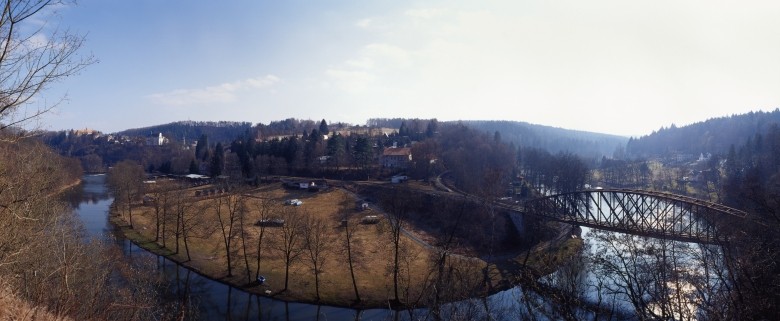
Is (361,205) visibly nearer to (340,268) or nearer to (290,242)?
(340,268)

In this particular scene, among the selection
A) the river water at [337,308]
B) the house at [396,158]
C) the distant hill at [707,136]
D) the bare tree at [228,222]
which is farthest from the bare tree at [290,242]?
the distant hill at [707,136]

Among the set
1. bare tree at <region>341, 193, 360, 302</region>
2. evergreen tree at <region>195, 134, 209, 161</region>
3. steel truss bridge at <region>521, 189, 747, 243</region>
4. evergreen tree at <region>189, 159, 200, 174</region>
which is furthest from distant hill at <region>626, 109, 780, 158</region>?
evergreen tree at <region>195, 134, 209, 161</region>

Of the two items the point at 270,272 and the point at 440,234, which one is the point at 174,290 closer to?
the point at 270,272

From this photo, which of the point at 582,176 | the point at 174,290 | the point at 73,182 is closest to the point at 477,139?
the point at 582,176

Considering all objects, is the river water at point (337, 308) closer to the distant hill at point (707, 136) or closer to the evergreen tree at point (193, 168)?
the evergreen tree at point (193, 168)

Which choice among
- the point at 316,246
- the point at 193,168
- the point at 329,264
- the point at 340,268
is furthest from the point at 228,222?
the point at 193,168

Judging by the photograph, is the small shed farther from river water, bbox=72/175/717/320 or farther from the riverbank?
river water, bbox=72/175/717/320
